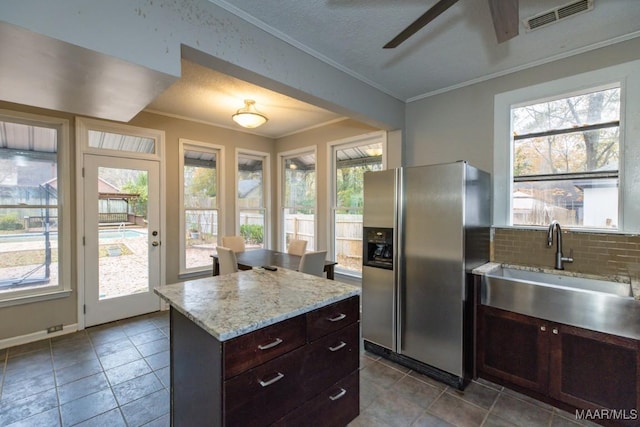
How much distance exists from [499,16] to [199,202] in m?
4.11

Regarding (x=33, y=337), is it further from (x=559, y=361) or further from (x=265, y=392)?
(x=559, y=361)

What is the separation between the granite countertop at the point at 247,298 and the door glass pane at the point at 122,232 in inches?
98.5

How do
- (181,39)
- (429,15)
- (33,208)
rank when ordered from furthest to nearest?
1. (33,208)
2. (181,39)
3. (429,15)

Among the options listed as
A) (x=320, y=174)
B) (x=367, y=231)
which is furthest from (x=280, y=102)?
(x=367, y=231)

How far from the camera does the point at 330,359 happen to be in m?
1.57

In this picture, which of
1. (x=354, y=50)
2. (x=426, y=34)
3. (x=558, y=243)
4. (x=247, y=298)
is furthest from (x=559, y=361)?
(x=354, y=50)

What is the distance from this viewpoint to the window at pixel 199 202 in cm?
422

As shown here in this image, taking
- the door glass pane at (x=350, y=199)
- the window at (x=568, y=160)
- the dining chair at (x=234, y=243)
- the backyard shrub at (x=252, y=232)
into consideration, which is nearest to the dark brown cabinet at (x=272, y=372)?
the window at (x=568, y=160)

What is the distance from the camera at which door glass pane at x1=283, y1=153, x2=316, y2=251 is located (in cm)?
469

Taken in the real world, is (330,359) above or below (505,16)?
below

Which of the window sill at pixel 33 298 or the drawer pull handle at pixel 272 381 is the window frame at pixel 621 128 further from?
the window sill at pixel 33 298

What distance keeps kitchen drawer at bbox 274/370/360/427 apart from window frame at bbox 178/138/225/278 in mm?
3240

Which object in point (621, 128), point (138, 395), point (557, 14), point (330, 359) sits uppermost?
point (557, 14)

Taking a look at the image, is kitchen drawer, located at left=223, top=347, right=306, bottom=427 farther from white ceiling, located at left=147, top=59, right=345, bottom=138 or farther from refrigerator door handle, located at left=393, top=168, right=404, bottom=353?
white ceiling, located at left=147, top=59, right=345, bottom=138
